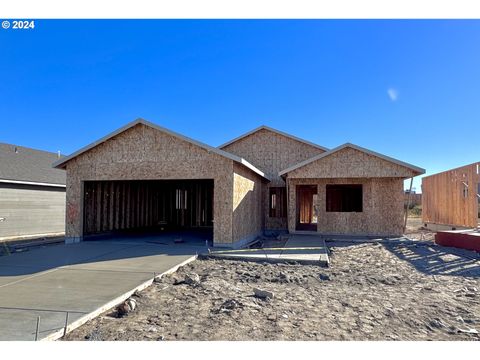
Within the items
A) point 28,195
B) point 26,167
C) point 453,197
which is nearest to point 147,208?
point 28,195

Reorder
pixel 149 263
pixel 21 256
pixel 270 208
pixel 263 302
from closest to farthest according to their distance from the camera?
pixel 263 302 < pixel 149 263 < pixel 21 256 < pixel 270 208

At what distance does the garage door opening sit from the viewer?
14174 millimetres

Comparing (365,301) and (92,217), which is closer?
(365,301)

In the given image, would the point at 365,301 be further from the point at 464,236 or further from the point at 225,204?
the point at 464,236

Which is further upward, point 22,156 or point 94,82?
point 94,82

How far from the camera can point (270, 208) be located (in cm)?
1811

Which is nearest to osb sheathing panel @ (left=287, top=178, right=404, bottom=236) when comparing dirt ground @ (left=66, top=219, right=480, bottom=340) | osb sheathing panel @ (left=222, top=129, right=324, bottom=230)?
osb sheathing panel @ (left=222, top=129, right=324, bottom=230)

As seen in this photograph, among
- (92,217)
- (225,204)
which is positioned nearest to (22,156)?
(92,217)

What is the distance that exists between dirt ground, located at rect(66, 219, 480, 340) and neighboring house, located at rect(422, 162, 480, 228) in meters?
9.56

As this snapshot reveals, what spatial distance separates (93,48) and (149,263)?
6.09 meters

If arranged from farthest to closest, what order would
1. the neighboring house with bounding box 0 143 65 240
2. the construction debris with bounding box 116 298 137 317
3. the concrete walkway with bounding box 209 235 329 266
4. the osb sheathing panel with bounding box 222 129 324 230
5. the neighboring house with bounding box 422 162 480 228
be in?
the osb sheathing panel with bounding box 222 129 324 230 < the neighboring house with bounding box 422 162 480 228 < the neighboring house with bounding box 0 143 65 240 < the concrete walkway with bounding box 209 235 329 266 < the construction debris with bounding box 116 298 137 317

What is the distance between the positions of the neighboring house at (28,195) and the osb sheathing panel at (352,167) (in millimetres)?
13548

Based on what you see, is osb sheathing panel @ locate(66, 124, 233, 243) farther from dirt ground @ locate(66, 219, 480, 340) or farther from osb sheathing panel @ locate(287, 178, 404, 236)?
osb sheathing panel @ locate(287, 178, 404, 236)

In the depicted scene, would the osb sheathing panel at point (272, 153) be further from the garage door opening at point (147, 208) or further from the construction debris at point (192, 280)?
the construction debris at point (192, 280)
